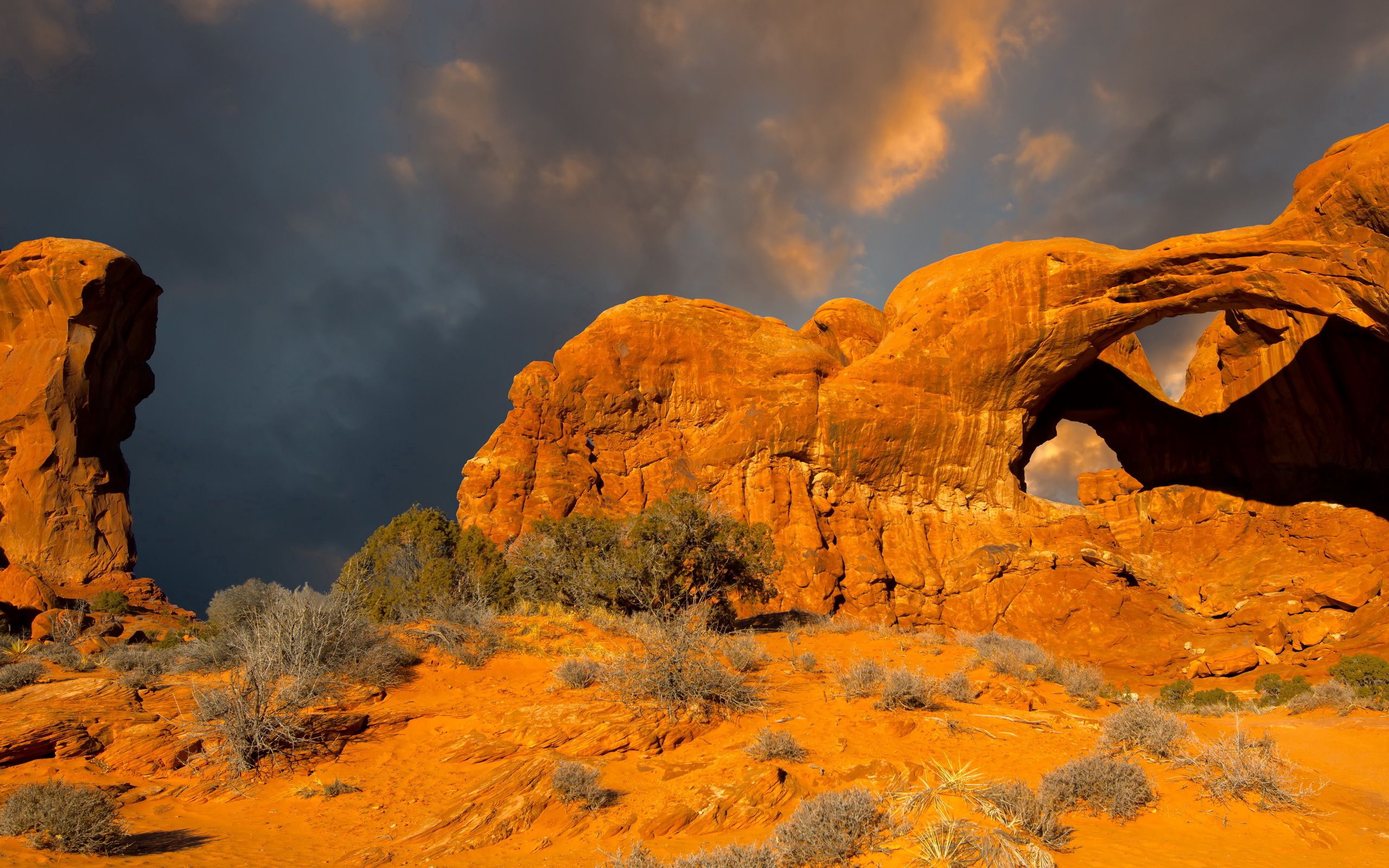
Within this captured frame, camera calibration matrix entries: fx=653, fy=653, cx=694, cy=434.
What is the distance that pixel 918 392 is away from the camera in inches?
1056

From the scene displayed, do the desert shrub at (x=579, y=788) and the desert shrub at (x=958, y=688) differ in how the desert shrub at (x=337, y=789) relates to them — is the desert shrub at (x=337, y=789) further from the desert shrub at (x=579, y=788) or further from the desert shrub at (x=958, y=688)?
the desert shrub at (x=958, y=688)

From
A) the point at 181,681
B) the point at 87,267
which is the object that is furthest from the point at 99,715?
the point at 87,267

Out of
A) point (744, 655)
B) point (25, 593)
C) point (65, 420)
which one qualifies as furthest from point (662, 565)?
point (65, 420)

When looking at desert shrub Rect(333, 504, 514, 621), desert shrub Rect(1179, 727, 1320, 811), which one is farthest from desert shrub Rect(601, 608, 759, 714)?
desert shrub Rect(333, 504, 514, 621)

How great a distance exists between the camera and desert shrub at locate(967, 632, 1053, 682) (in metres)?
12.3

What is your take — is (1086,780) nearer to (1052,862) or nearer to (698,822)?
(1052,862)

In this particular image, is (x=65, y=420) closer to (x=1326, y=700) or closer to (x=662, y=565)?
(x=662, y=565)

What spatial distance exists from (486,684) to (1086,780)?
7.44 meters

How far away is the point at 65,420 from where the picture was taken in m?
28.7

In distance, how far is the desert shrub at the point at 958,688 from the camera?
9.67 m

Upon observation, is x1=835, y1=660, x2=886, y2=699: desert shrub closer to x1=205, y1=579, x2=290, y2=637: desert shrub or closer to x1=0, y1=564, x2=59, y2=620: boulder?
x1=205, y1=579, x2=290, y2=637: desert shrub

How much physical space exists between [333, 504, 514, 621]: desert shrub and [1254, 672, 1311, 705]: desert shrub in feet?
62.8

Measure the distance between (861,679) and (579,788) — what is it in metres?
4.76

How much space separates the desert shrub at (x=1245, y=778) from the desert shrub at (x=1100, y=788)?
674 mm
